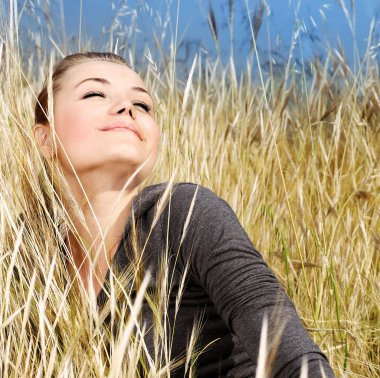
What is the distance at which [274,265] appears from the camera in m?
2.20

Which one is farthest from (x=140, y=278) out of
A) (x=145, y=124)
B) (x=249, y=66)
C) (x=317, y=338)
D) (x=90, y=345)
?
(x=249, y=66)

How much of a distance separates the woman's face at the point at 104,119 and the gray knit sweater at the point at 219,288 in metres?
0.11

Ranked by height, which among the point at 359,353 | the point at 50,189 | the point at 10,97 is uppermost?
the point at 10,97

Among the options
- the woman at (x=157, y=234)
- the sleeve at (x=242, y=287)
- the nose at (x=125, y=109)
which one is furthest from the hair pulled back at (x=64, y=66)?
the sleeve at (x=242, y=287)

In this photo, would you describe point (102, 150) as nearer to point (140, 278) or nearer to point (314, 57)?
point (140, 278)

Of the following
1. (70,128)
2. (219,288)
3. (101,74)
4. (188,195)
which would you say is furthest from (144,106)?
(219,288)

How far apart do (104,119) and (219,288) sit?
51 cm

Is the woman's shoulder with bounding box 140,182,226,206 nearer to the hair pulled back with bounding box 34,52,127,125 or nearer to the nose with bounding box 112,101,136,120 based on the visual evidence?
the nose with bounding box 112,101,136,120

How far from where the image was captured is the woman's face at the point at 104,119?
1.61m

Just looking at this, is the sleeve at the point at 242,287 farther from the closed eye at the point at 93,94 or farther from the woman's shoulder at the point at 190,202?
the closed eye at the point at 93,94

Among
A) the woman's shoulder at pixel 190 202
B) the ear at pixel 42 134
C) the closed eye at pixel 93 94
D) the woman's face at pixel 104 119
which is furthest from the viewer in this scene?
the ear at pixel 42 134

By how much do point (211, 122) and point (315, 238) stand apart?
0.92 m

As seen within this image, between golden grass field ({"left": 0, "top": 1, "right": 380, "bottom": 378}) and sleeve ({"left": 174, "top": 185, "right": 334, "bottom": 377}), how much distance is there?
0.44 ft

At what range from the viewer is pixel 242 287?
4.32 feet
